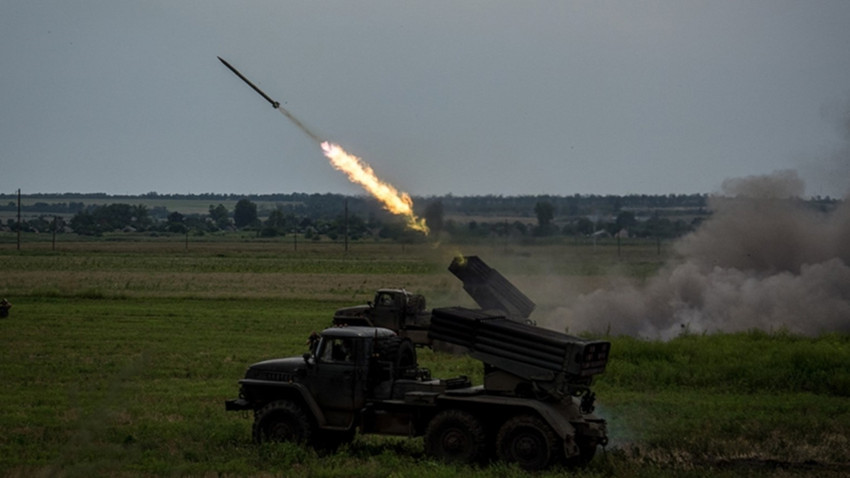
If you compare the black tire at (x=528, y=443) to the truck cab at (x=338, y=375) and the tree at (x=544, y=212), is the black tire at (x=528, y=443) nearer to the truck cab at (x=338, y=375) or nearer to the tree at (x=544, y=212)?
the truck cab at (x=338, y=375)

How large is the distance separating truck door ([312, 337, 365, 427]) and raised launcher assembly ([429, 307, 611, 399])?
1.50 metres

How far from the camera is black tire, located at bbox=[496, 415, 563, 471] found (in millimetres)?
18094

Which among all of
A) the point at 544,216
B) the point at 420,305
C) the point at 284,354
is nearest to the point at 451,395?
the point at 284,354

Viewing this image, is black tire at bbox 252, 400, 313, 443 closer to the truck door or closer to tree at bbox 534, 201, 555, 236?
the truck door

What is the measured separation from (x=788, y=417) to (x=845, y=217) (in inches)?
927

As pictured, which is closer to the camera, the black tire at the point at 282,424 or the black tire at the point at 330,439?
the black tire at the point at 282,424

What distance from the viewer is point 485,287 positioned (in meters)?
37.4

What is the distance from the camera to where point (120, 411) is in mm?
23562

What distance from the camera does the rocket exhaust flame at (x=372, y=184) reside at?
3647 centimetres

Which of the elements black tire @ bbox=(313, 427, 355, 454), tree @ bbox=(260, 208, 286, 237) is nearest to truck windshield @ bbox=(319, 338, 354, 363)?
black tire @ bbox=(313, 427, 355, 454)

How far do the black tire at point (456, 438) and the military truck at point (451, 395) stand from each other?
0.6 inches

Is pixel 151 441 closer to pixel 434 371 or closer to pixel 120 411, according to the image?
pixel 120 411

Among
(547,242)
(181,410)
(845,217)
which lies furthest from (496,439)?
(547,242)

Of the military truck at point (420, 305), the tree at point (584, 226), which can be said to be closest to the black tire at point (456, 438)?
the military truck at point (420, 305)
